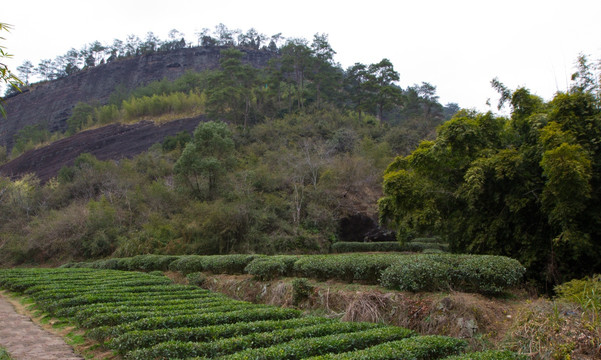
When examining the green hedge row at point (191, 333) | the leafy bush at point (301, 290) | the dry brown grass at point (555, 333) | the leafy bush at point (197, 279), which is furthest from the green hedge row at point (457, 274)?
the leafy bush at point (197, 279)

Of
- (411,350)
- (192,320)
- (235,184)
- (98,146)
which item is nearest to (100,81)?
(98,146)

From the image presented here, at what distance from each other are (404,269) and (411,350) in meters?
3.79

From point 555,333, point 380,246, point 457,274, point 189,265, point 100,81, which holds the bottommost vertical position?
point 380,246

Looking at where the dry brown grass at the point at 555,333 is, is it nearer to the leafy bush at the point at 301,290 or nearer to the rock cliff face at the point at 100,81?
the leafy bush at the point at 301,290

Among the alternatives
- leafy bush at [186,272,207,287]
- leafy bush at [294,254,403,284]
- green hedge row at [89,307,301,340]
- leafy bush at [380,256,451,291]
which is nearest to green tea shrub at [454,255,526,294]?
leafy bush at [380,256,451,291]

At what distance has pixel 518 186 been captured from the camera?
11.4 metres

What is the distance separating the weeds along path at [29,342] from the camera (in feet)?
21.8

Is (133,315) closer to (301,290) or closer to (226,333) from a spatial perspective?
(226,333)

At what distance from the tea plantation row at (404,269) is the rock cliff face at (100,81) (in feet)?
260

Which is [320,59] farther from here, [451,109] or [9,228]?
[451,109]

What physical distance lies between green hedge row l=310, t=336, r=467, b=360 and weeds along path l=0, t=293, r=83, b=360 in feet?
17.3

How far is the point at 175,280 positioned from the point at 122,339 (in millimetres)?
11890

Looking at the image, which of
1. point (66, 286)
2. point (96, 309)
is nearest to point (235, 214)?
point (66, 286)

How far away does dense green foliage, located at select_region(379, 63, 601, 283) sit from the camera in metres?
9.79
